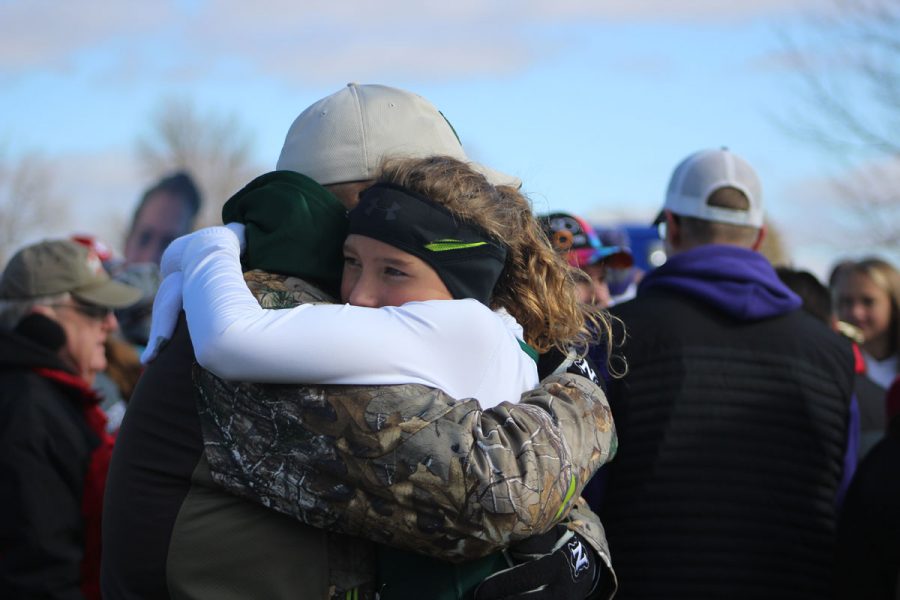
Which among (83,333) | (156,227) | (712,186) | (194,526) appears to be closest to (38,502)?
(83,333)

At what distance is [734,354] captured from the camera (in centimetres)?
373

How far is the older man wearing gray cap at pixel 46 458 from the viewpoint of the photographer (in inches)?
157

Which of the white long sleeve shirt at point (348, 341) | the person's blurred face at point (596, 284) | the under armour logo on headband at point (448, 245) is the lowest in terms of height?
the person's blurred face at point (596, 284)

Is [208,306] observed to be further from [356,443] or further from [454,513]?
[454,513]

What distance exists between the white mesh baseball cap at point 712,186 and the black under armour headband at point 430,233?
2.21 metres

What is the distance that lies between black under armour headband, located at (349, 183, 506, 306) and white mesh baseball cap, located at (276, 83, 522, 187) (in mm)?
201

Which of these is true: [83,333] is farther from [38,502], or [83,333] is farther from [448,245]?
[448,245]

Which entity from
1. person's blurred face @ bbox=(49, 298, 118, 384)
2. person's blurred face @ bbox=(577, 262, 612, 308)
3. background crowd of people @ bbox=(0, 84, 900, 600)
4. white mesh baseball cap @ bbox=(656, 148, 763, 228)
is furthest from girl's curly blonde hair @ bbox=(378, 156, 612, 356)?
person's blurred face @ bbox=(49, 298, 118, 384)

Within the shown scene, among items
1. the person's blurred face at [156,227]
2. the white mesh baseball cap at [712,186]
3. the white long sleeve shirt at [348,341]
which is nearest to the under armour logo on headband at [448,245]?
the white long sleeve shirt at [348,341]

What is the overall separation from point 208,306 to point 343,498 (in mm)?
434

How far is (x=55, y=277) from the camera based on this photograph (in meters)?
4.86

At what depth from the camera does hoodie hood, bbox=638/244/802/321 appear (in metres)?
3.75

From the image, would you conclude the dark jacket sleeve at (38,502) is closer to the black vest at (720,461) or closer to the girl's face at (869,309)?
the black vest at (720,461)

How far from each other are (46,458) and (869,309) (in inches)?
201
